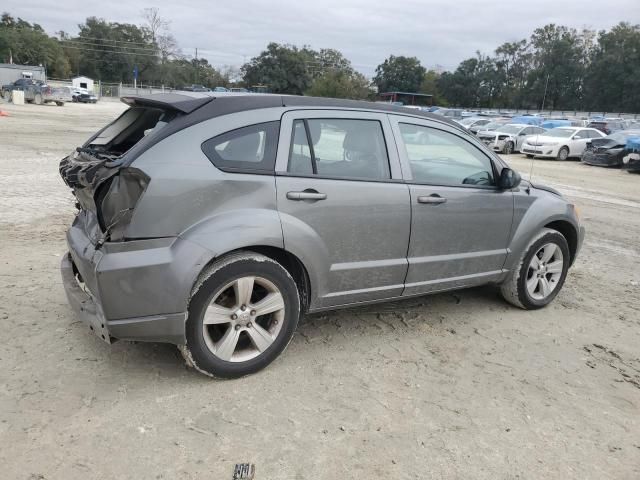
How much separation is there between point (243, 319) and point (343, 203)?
1.00 m

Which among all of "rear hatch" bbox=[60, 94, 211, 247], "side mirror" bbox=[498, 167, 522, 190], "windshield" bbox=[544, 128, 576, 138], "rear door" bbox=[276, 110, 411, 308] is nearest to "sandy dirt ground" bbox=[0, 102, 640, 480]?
"rear door" bbox=[276, 110, 411, 308]

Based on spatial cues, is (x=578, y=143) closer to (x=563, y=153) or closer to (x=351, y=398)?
(x=563, y=153)

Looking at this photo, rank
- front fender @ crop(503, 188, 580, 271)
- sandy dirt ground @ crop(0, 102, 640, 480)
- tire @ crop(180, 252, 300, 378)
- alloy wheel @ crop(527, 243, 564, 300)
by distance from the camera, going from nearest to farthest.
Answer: sandy dirt ground @ crop(0, 102, 640, 480), tire @ crop(180, 252, 300, 378), front fender @ crop(503, 188, 580, 271), alloy wheel @ crop(527, 243, 564, 300)

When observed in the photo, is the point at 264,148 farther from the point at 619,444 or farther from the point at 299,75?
the point at 299,75

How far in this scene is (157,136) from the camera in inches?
122

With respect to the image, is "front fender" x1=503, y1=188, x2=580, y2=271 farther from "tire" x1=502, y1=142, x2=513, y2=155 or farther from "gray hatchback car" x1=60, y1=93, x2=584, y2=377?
"tire" x1=502, y1=142, x2=513, y2=155

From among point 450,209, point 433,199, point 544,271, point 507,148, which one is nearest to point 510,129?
point 507,148

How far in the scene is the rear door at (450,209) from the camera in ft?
13.1

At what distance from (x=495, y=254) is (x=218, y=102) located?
103 inches

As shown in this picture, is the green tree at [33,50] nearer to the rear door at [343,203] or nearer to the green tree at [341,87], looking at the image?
the green tree at [341,87]

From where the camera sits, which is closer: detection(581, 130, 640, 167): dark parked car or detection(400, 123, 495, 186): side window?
detection(400, 123, 495, 186): side window

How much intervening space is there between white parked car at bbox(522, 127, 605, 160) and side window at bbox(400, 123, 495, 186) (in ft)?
67.2

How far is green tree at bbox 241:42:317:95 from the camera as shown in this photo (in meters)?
91.6

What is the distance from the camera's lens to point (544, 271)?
16.2ft
